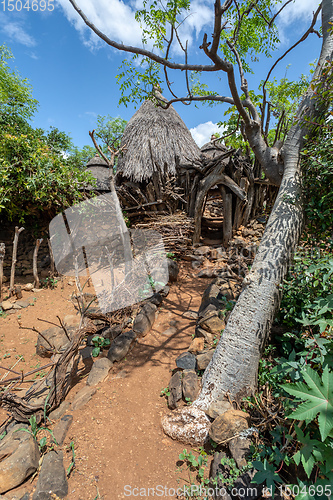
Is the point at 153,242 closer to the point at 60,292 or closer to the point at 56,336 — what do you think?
the point at 60,292

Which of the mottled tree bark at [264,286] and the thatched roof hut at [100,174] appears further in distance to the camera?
the thatched roof hut at [100,174]

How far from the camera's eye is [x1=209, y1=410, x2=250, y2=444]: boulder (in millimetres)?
1926

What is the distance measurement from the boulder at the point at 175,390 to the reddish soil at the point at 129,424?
0.41 feet

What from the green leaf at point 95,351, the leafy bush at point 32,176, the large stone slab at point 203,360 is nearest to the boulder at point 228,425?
the large stone slab at point 203,360

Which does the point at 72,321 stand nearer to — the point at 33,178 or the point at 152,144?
the point at 33,178

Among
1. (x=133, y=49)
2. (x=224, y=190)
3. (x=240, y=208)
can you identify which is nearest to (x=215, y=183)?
(x=224, y=190)

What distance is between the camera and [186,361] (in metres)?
2.81

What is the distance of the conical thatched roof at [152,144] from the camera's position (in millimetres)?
7191

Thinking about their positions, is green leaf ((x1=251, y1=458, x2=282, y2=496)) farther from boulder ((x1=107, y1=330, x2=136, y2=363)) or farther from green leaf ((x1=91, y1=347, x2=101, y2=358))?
green leaf ((x1=91, y1=347, x2=101, y2=358))

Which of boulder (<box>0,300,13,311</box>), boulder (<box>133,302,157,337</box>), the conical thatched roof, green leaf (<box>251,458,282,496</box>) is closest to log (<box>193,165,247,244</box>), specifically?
the conical thatched roof

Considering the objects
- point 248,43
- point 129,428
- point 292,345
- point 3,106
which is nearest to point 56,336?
→ point 129,428

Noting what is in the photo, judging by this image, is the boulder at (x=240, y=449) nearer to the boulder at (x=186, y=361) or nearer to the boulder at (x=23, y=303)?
the boulder at (x=186, y=361)

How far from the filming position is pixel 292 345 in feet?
7.86

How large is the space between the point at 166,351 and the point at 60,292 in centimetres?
390
